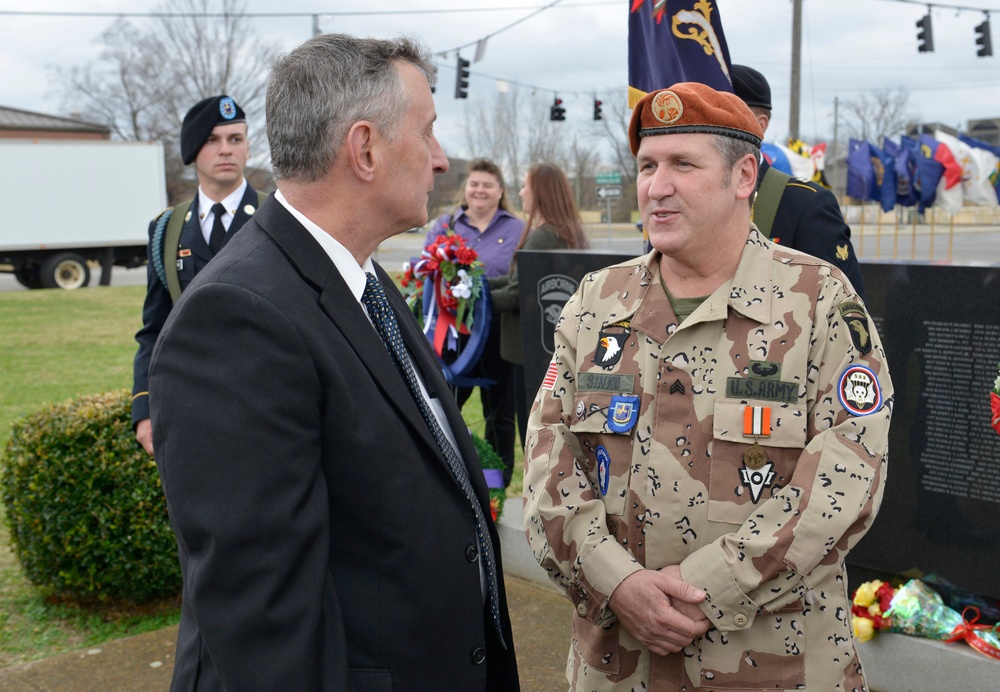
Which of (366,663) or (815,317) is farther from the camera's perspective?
(815,317)

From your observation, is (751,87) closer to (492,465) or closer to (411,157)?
(411,157)

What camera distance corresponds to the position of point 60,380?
1077 centimetres

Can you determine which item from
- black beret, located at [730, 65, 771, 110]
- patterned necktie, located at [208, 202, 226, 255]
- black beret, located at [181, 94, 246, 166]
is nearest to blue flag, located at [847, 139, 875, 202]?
black beret, located at [730, 65, 771, 110]

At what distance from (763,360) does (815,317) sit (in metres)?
0.15

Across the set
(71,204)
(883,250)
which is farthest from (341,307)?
(883,250)

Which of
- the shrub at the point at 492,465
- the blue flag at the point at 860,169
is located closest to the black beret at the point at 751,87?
the shrub at the point at 492,465

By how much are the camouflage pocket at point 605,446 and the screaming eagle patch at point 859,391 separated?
467 mm

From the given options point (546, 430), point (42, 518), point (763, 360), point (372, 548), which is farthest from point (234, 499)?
point (42, 518)

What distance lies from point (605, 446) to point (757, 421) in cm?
38

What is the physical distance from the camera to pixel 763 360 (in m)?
2.09

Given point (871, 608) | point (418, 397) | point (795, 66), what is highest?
point (795, 66)

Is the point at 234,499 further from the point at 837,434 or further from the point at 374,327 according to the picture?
the point at 837,434

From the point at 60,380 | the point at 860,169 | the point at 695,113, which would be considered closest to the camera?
the point at 695,113

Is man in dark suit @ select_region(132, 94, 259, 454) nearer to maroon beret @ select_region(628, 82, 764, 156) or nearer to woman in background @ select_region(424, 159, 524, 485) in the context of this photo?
maroon beret @ select_region(628, 82, 764, 156)
